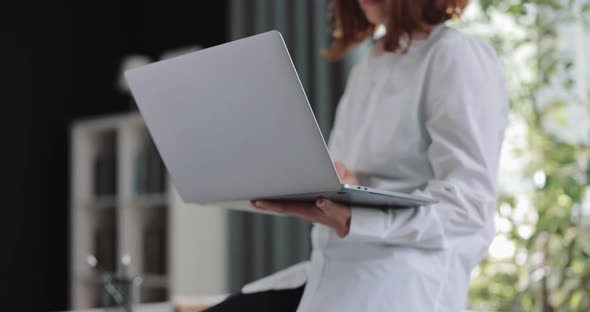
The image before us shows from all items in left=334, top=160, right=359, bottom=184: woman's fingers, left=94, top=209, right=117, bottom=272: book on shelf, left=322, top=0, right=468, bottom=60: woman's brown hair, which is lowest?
left=94, top=209, right=117, bottom=272: book on shelf

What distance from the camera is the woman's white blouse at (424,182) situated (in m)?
1.10

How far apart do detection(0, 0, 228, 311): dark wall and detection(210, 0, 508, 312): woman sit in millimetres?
2353

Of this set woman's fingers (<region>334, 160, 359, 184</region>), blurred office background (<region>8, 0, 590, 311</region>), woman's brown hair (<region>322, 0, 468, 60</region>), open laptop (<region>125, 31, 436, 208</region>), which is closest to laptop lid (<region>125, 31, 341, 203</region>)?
open laptop (<region>125, 31, 436, 208</region>)

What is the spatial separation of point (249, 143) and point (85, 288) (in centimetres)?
292

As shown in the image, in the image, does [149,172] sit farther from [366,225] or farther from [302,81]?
[366,225]

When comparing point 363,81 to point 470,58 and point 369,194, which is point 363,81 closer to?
point 470,58

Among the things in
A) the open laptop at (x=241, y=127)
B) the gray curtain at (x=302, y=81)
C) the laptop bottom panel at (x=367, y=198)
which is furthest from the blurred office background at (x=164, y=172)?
the open laptop at (x=241, y=127)

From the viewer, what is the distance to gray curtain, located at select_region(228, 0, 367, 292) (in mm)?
2572

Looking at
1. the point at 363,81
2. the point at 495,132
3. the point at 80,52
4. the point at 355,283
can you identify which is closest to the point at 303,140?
the point at 355,283

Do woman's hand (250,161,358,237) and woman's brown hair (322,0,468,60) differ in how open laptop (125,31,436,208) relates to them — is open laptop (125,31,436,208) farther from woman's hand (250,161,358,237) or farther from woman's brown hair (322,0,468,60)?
woman's brown hair (322,0,468,60)

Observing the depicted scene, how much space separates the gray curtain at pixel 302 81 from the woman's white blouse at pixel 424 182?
124 centimetres

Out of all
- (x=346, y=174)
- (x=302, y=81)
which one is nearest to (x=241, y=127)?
(x=346, y=174)

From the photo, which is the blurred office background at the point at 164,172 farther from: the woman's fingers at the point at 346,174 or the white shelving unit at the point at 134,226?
the woman's fingers at the point at 346,174

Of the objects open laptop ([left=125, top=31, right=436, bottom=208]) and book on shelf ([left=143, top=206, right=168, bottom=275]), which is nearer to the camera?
open laptop ([left=125, top=31, right=436, bottom=208])
